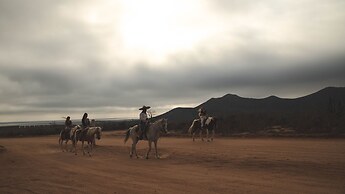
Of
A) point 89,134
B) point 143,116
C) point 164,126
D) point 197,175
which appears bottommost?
point 197,175

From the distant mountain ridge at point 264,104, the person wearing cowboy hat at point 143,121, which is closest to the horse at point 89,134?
the person wearing cowboy hat at point 143,121

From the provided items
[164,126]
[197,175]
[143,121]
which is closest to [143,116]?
[143,121]

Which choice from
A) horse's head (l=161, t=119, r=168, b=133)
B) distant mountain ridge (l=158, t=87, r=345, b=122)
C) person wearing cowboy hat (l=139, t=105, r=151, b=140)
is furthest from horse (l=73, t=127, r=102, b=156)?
distant mountain ridge (l=158, t=87, r=345, b=122)

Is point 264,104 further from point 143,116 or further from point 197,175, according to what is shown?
point 197,175


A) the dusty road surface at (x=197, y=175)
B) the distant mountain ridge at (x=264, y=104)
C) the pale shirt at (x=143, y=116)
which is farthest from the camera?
the distant mountain ridge at (x=264, y=104)

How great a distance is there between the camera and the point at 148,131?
2167cm

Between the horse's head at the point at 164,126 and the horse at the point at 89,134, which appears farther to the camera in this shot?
the horse at the point at 89,134

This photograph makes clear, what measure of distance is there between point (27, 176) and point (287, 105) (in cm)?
10218

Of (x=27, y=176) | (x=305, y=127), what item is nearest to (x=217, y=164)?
(x=27, y=176)

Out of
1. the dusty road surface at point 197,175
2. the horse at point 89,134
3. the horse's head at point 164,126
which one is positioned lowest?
the dusty road surface at point 197,175

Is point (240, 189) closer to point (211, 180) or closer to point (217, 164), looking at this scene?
point (211, 180)

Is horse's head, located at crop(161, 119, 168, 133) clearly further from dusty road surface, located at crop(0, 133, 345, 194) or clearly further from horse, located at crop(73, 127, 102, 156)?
horse, located at crop(73, 127, 102, 156)

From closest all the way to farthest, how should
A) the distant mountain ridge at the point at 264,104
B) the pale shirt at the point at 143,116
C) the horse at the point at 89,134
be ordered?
the pale shirt at the point at 143,116, the horse at the point at 89,134, the distant mountain ridge at the point at 264,104

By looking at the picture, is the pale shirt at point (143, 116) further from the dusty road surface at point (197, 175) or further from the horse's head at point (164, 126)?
the dusty road surface at point (197, 175)
